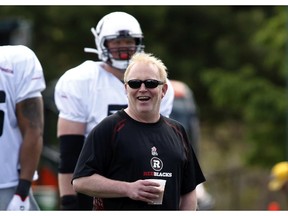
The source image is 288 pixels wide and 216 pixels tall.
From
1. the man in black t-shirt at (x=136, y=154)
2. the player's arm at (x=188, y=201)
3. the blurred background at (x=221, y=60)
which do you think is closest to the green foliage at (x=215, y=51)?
the blurred background at (x=221, y=60)

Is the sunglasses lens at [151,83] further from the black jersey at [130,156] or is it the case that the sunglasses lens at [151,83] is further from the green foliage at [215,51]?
the green foliage at [215,51]

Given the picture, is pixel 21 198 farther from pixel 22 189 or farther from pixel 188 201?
pixel 188 201

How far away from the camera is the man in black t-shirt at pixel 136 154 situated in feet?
23.0

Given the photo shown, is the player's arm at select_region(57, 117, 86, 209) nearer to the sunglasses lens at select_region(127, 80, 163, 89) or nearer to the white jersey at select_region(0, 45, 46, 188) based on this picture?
the white jersey at select_region(0, 45, 46, 188)

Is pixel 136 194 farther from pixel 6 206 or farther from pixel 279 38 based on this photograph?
pixel 279 38

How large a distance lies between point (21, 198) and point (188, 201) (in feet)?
4.65

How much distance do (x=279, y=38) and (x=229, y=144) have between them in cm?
1262

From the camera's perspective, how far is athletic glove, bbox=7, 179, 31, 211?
8.30 meters

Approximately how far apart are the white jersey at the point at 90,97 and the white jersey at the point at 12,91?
34cm

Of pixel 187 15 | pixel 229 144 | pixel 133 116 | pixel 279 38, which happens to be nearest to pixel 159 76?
pixel 133 116

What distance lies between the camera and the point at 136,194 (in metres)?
6.93

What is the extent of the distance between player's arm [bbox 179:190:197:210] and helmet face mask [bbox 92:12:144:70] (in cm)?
150

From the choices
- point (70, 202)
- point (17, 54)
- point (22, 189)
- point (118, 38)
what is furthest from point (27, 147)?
point (118, 38)

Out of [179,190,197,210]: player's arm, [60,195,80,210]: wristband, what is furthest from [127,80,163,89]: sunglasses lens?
[60,195,80,210]: wristband
